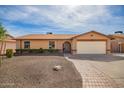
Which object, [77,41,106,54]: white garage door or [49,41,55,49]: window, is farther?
[49,41,55,49]: window

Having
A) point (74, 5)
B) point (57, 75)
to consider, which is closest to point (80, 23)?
point (74, 5)

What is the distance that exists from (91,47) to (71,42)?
282 centimetres

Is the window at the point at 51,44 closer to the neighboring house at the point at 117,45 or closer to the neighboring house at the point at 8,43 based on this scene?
the neighboring house at the point at 8,43

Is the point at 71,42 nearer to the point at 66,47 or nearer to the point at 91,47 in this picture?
the point at 66,47

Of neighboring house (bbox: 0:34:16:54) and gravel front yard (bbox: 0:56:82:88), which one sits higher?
neighboring house (bbox: 0:34:16:54)

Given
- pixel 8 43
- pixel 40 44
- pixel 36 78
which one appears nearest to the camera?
pixel 36 78

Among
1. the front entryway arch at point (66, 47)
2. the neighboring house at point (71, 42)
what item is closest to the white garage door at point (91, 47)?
the neighboring house at point (71, 42)

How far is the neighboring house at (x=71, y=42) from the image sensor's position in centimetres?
1644

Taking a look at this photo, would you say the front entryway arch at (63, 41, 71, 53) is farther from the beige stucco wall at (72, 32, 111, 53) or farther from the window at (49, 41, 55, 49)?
the beige stucco wall at (72, 32, 111, 53)

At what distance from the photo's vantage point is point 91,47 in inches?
638

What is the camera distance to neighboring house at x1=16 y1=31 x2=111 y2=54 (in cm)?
1644

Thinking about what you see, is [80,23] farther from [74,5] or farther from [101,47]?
[101,47]

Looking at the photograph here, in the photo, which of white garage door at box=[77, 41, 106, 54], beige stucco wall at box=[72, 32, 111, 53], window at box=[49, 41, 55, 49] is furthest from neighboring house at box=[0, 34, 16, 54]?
white garage door at box=[77, 41, 106, 54]

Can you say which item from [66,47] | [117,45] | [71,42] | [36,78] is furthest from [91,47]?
[36,78]
